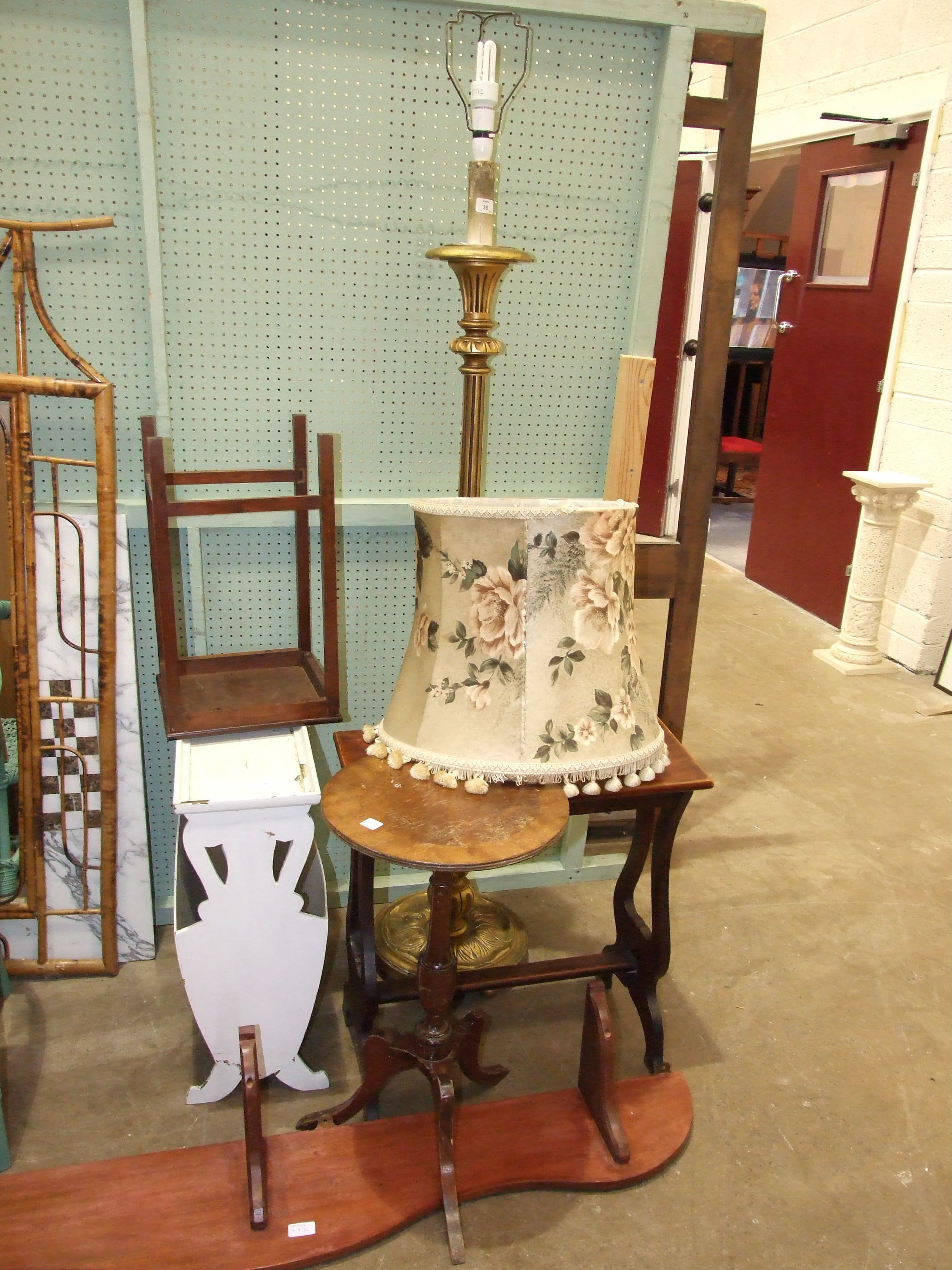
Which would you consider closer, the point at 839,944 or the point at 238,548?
the point at 238,548

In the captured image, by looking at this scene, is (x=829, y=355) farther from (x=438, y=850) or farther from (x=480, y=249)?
(x=438, y=850)

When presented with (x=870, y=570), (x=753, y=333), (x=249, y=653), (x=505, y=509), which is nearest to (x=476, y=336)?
(x=505, y=509)

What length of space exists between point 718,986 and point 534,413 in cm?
139

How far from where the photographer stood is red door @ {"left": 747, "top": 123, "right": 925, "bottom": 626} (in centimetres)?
411

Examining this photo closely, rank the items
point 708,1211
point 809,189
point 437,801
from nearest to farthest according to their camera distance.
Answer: point 437,801
point 708,1211
point 809,189

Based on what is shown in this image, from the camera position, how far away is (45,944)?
6.89 feet

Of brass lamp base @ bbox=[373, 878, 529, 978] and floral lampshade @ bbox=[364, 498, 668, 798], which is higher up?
floral lampshade @ bbox=[364, 498, 668, 798]

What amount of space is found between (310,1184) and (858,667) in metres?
3.23

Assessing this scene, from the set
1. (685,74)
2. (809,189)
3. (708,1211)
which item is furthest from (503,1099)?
(809,189)

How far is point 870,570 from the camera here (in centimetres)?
403

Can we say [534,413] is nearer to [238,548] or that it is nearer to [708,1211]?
[238,548]

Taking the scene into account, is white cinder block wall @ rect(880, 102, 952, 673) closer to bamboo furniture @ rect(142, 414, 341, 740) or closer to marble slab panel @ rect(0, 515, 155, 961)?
bamboo furniture @ rect(142, 414, 341, 740)

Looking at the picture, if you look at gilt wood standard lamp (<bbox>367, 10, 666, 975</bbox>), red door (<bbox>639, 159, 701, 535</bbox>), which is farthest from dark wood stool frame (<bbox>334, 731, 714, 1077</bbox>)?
red door (<bbox>639, 159, 701, 535</bbox>)

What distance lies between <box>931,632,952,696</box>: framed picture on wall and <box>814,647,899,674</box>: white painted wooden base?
197 millimetres
